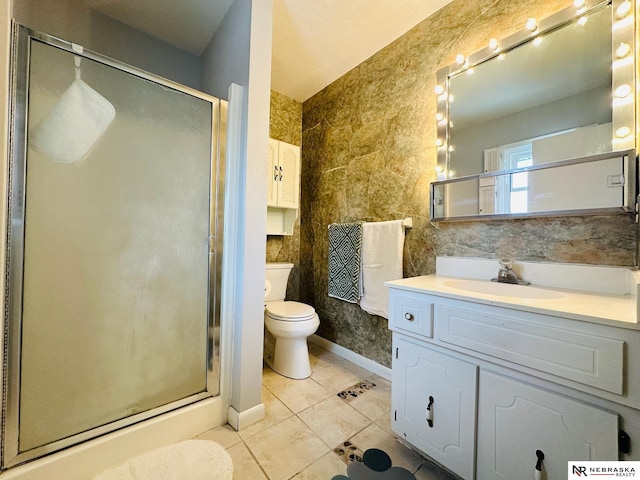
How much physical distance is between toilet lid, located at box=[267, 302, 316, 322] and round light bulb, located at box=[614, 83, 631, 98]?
1923 mm

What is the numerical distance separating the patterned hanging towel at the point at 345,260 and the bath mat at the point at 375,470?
0.95 meters

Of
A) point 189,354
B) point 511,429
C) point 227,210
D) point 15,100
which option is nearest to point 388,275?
point 511,429

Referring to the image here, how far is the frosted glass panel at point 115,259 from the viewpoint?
0.98 metres

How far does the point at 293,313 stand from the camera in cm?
187

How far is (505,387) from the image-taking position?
34.7 inches

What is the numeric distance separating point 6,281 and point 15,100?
660 millimetres

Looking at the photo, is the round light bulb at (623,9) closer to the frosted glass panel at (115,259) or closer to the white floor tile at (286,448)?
the frosted glass panel at (115,259)

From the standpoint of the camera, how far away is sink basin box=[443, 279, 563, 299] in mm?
1107

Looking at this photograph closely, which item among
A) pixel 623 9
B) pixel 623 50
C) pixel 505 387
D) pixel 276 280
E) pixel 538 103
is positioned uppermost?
pixel 623 9

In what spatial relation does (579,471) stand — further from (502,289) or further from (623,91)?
(623,91)

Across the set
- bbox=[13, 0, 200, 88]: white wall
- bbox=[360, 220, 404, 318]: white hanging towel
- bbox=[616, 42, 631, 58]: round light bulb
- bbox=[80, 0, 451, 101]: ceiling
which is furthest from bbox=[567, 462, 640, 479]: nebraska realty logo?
bbox=[13, 0, 200, 88]: white wall

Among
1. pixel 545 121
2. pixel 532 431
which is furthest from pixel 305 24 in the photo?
pixel 532 431

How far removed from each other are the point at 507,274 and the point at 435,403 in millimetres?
705

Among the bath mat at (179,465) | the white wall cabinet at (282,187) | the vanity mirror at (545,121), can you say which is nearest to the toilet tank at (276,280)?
the white wall cabinet at (282,187)
